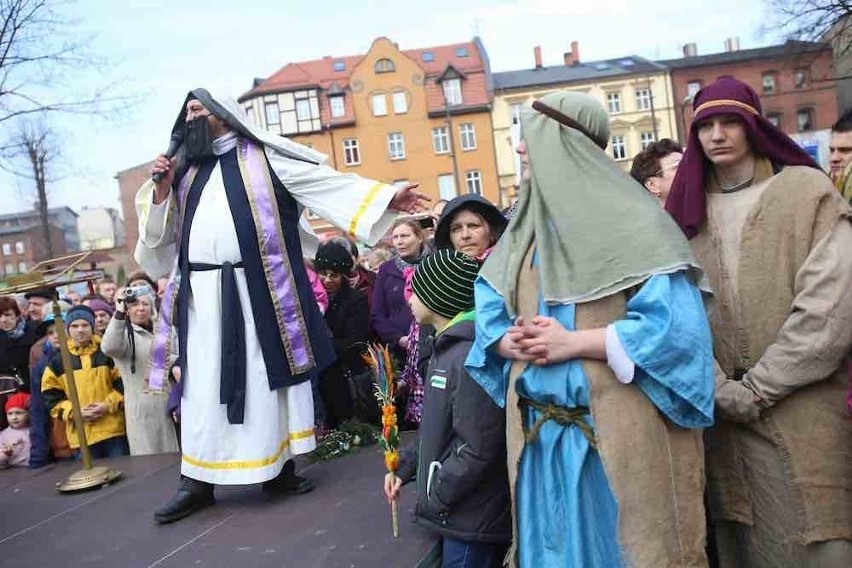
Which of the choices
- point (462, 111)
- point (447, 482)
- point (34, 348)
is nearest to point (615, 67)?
point (462, 111)

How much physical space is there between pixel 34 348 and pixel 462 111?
1547 inches

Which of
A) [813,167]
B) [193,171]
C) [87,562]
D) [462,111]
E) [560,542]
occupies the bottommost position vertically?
[87,562]

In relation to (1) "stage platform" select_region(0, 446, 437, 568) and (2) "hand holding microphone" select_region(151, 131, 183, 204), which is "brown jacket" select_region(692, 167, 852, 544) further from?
(2) "hand holding microphone" select_region(151, 131, 183, 204)

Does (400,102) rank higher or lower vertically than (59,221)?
higher

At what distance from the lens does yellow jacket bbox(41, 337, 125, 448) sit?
5867 mm

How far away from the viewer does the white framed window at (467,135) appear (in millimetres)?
44250

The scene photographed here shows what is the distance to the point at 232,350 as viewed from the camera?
4.14 m

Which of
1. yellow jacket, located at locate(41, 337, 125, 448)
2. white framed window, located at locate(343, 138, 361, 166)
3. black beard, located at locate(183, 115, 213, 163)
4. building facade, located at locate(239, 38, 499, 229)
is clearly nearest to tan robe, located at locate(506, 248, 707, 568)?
black beard, located at locate(183, 115, 213, 163)

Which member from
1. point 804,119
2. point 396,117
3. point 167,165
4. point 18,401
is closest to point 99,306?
point 18,401

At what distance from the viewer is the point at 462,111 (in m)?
44.4

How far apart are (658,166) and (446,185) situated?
132 ft

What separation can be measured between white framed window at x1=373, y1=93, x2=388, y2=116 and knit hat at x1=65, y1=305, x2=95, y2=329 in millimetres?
40105

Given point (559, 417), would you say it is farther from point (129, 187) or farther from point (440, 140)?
point (129, 187)

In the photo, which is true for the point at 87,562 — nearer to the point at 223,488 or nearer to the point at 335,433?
the point at 223,488
